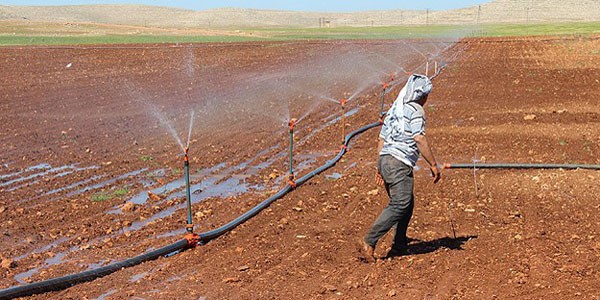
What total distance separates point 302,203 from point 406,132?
2.61m

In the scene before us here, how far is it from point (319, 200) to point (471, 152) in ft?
12.3

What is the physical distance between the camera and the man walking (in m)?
5.94

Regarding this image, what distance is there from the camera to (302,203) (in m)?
8.30

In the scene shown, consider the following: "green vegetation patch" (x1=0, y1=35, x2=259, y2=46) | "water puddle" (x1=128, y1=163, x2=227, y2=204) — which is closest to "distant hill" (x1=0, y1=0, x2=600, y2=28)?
"green vegetation patch" (x1=0, y1=35, x2=259, y2=46)

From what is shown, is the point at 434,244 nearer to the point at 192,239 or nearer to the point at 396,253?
the point at 396,253

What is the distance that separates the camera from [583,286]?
5422 millimetres

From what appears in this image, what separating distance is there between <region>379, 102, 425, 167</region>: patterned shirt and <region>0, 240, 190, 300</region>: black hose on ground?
7.69 ft

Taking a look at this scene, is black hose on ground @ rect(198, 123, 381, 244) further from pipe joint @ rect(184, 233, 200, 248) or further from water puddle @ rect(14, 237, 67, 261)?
water puddle @ rect(14, 237, 67, 261)

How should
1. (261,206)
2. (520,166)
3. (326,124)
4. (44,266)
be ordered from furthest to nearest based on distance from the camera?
(326,124) → (520,166) → (261,206) → (44,266)

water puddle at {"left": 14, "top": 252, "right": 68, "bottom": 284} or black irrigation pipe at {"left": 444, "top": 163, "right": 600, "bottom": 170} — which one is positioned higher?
black irrigation pipe at {"left": 444, "top": 163, "right": 600, "bottom": 170}

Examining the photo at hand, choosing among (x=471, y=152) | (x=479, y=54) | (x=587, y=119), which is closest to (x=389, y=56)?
(x=479, y=54)

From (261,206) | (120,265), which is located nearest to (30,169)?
(261,206)

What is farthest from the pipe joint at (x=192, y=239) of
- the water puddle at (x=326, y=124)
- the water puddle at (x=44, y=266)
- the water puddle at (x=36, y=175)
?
the water puddle at (x=326, y=124)

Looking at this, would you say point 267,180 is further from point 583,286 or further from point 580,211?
point 583,286
